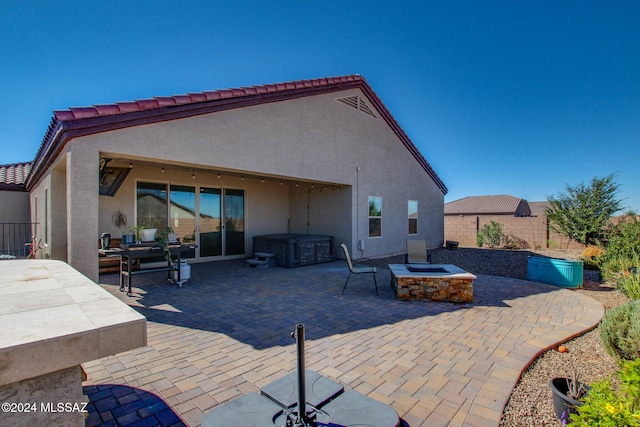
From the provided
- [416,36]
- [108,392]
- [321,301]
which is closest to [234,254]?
[321,301]

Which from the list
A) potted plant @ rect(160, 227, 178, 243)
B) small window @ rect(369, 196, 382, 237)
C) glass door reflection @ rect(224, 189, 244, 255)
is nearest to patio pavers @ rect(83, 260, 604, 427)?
potted plant @ rect(160, 227, 178, 243)

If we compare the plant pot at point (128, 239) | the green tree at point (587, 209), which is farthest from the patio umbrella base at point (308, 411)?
the green tree at point (587, 209)

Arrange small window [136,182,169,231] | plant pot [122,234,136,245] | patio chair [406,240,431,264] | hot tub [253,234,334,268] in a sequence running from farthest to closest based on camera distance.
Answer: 1. hot tub [253,234,334,268]
2. small window [136,182,169,231]
3. patio chair [406,240,431,264]
4. plant pot [122,234,136,245]

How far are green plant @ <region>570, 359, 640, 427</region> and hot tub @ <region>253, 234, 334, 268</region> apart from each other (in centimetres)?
772

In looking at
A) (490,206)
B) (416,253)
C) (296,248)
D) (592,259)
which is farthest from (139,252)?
(490,206)

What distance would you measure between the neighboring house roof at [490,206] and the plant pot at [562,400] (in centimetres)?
3592

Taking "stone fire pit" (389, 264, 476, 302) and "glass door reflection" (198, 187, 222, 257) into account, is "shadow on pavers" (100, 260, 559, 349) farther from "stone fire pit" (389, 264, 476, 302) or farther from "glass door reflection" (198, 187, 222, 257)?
"glass door reflection" (198, 187, 222, 257)

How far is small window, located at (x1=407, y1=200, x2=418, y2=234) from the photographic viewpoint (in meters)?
Answer: 13.1

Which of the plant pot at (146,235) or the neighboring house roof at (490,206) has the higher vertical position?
the neighboring house roof at (490,206)

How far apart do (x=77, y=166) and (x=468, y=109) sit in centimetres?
1246

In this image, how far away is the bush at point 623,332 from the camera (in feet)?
10.2

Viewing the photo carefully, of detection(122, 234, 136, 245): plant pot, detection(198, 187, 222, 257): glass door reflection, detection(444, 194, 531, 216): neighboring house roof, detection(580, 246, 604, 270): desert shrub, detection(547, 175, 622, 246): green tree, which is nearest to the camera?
detection(122, 234, 136, 245): plant pot

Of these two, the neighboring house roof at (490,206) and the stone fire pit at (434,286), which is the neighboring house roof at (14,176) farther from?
the neighboring house roof at (490,206)

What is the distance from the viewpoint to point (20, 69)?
Answer: 7180mm
